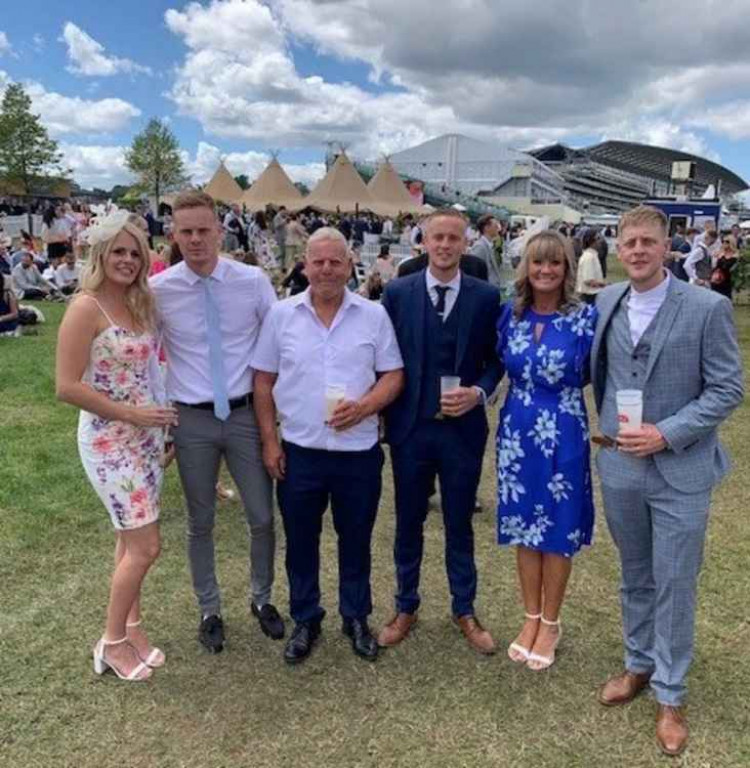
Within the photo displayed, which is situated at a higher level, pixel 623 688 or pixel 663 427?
pixel 663 427

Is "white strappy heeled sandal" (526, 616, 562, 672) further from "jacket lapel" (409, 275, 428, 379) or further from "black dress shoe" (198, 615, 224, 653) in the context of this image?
"black dress shoe" (198, 615, 224, 653)

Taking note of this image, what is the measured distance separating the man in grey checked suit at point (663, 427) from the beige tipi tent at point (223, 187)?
100ft

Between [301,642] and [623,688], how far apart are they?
149cm

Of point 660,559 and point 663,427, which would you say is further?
point 660,559

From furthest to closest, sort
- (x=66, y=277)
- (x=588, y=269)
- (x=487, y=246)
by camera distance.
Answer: (x=66, y=277) → (x=588, y=269) → (x=487, y=246)

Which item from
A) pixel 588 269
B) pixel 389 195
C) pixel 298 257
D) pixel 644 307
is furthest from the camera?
pixel 389 195

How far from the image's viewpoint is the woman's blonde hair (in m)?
2.84

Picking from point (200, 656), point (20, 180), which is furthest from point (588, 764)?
point (20, 180)

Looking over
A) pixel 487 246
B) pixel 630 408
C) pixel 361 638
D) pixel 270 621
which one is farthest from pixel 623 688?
pixel 487 246

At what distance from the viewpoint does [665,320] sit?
2.64 meters

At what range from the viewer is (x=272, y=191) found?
104ft

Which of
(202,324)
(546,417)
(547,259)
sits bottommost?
(546,417)

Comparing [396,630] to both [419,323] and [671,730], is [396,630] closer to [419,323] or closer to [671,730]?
[671,730]

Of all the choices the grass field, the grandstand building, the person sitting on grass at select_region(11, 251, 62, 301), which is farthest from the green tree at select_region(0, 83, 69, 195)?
the grandstand building
